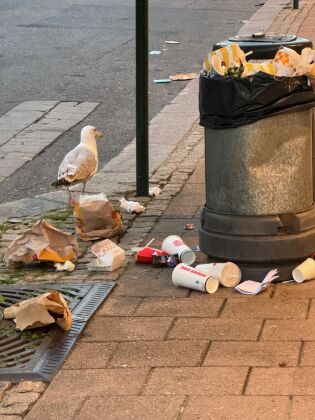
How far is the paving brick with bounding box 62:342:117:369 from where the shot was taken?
4.66 m

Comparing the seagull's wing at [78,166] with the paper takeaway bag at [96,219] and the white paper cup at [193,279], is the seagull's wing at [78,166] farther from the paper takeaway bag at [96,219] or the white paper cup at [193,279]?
the white paper cup at [193,279]

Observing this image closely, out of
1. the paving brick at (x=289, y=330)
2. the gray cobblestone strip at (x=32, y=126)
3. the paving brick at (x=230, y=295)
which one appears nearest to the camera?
the paving brick at (x=289, y=330)

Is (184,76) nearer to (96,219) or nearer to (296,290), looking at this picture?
(96,219)

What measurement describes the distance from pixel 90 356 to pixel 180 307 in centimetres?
71

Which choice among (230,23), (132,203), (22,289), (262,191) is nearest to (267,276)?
(262,191)

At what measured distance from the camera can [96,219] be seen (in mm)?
6551

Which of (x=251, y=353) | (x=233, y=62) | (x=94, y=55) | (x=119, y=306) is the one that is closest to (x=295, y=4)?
(x=94, y=55)

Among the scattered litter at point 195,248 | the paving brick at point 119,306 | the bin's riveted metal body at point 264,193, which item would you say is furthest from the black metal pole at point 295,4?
the paving brick at point 119,306

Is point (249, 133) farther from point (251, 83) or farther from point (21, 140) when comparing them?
point (21, 140)

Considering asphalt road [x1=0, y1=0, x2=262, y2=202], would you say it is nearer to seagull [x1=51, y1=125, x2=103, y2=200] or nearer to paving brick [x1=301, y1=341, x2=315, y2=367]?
seagull [x1=51, y1=125, x2=103, y2=200]

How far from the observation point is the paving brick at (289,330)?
4820 millimetres

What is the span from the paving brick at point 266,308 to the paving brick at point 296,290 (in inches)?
3.0

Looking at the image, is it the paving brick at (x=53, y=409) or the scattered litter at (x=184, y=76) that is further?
the scattered litter at (x=184, y=76)

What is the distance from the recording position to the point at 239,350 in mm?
4703
